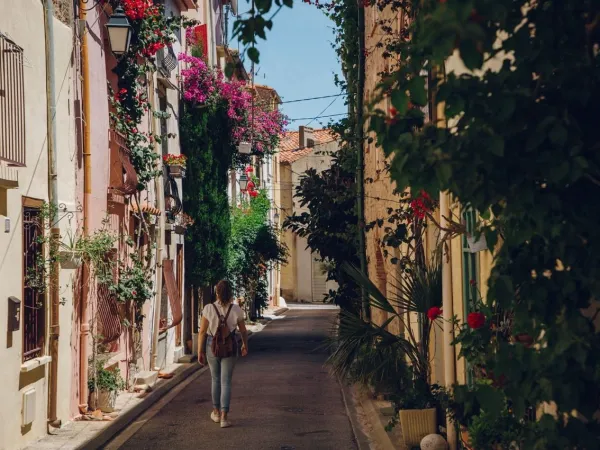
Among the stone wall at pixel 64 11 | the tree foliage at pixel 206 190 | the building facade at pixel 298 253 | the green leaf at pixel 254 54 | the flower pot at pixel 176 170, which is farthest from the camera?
the building facade at pixel 298 253

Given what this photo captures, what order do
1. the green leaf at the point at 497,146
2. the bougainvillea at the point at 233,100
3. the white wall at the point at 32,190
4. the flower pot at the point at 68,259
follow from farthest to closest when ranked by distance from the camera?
the bougainvillea at the point at 233,100 < the flower pot at the point at 68,259 < the white wall at the point at 32,190 < the green leaf at the point at 497,146

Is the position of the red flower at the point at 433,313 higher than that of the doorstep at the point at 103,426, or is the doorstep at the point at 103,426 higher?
Result: the red flower at the point at 433,313

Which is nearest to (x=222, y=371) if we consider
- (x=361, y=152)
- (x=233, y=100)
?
(x=361, y=152)

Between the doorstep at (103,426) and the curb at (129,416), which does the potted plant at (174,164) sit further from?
the doorstep at (103,426)

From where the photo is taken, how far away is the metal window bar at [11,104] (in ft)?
32.9

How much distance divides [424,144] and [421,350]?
26.6 ft

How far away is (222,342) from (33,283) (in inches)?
93.8

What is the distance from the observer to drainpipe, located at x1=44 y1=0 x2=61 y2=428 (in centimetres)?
1245

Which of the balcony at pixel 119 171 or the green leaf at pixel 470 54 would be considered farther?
the balcony at pixel 119 171

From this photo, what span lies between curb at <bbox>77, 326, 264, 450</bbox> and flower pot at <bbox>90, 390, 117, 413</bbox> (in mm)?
268

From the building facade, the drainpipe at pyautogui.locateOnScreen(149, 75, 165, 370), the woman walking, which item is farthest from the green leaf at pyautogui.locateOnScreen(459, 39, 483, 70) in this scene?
the building facade

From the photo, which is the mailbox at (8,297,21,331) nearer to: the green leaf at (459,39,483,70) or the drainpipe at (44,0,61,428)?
the drainpipe at (44,0,61,428)

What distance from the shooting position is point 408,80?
158 inches

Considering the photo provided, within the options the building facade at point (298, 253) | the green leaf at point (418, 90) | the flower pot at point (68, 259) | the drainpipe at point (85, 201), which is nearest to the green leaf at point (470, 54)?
the green leaf at point (418, 90)
